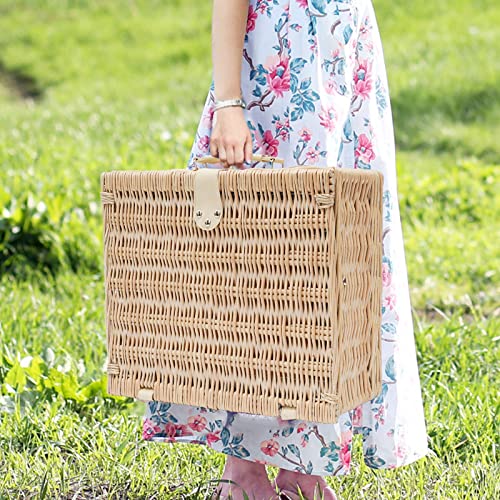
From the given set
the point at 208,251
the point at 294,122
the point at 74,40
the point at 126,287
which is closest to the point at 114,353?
the point at 126,287

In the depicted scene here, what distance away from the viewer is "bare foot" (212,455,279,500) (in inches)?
82.7

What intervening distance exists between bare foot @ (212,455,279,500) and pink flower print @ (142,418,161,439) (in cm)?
18

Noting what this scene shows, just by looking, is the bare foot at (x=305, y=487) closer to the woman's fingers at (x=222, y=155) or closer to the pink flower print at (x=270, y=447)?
the pink flower print at (x=270, y=447)

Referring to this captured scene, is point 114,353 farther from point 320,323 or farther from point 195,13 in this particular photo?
point 195,13

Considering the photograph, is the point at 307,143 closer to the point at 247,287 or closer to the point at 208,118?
the point at 208,118

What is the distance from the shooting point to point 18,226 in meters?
4.07

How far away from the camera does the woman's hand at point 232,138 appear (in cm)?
195

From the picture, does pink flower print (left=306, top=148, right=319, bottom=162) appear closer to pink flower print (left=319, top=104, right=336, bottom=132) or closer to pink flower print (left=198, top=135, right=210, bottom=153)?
pink flower print (left=319, top=104, right=336, bottom=132)

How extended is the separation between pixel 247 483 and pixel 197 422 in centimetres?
18

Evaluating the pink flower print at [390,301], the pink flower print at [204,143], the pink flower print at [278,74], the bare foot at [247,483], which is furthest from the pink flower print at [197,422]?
the pink flower print at [278,74]

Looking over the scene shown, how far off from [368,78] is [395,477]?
0.95 metres

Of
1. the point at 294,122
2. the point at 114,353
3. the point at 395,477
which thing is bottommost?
the point at 395,477

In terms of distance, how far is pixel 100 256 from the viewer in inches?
162

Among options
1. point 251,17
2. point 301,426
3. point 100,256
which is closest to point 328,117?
point 251,17
